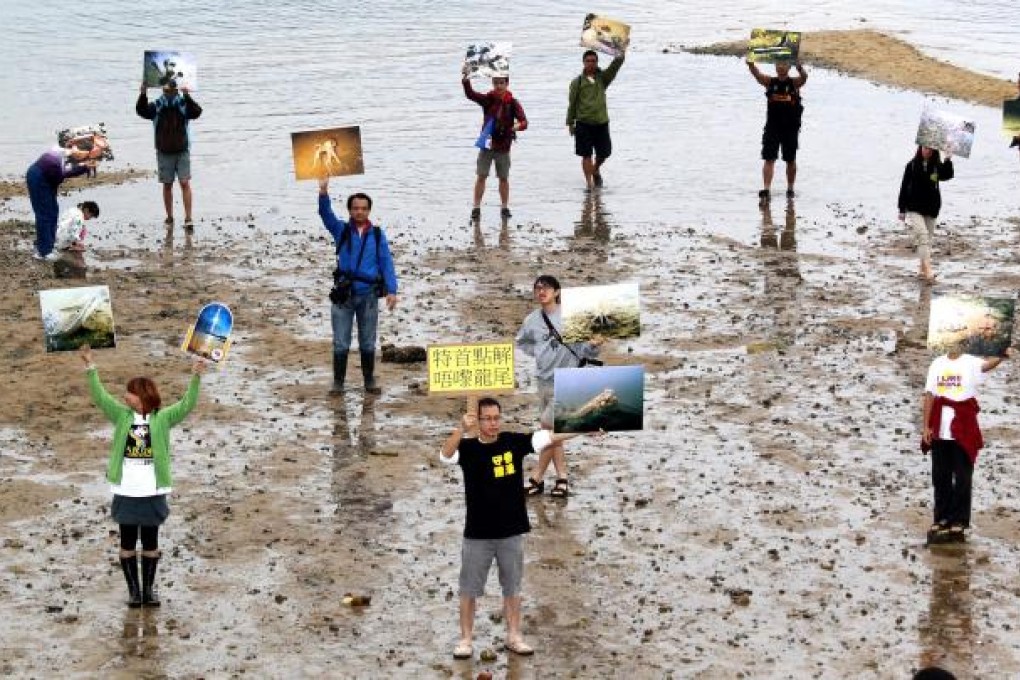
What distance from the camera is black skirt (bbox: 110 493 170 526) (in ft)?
40.1

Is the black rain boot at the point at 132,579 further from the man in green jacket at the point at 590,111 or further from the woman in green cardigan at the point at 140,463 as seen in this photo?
the man in green jacket at the point at 590,111

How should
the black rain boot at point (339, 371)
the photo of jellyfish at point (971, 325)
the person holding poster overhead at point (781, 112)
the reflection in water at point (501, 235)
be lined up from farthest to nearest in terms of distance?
the person holding poster overhead at point (781, 112) → the reflection in water at point (501, 235) → the black rain boot at point (339, 371) → the photo of jellyfish at point (971, 325)

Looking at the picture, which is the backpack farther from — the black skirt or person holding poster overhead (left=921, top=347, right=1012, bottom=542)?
person holding poster overhead (left=921, top=347, right=1012, bottom=542)

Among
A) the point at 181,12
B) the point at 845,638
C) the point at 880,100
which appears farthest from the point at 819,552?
A: the point at 181,12

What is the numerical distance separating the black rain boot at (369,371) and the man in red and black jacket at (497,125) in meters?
7.05

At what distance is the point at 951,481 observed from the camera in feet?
44.2

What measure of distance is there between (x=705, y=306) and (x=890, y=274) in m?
2.42

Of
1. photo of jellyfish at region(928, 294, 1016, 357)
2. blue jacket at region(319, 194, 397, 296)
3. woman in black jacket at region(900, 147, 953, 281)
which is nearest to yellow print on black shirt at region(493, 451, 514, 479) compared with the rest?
photo of jellyfish at region(928, 294, 1016, 357)

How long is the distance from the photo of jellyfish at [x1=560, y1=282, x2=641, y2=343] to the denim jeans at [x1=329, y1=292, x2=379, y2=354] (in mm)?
3836

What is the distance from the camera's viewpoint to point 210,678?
1130cm

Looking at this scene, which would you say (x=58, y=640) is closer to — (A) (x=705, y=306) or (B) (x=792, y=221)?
(A) (x=705, y=306)

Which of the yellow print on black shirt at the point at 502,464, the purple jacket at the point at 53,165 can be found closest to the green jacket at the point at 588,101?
the purple jacket at the point at 53,165

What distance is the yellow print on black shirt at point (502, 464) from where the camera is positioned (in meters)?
11.5

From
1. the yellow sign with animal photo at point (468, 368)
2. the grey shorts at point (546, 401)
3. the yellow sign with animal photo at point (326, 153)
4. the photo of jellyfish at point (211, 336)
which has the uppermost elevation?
the yellow sign with animal photo at point (326, 153)
